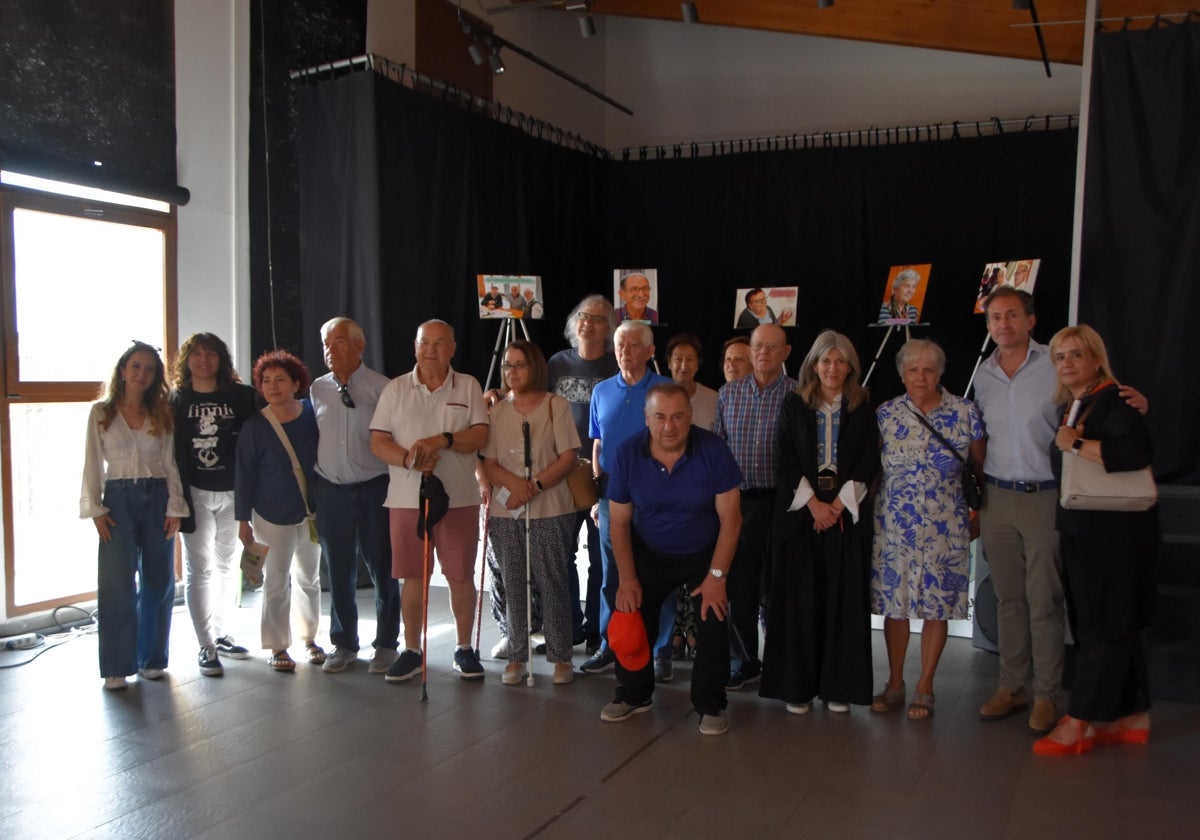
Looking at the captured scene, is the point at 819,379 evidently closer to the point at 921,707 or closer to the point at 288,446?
the point at 921,707

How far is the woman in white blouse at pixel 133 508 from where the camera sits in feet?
12.8

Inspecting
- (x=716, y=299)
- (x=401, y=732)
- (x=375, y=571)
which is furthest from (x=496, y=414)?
(x=716, y=299)

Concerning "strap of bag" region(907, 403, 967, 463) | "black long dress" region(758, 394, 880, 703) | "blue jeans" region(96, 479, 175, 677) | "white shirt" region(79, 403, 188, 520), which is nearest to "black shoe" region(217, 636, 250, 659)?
"blue jeans" region(96, 479, 175, 677)

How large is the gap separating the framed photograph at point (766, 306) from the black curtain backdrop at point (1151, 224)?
3.09 meters

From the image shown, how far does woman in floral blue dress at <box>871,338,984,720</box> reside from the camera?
3.44 meters

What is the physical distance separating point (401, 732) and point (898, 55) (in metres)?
7.39

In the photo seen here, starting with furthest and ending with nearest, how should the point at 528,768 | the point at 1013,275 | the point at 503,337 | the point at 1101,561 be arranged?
the point at 503,337, the point at 1013,275, the point at 1101,561, the point at 528,768

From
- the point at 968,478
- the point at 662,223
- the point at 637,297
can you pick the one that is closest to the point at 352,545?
the point at 968,478

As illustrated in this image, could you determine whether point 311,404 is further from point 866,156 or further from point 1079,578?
point 866,156

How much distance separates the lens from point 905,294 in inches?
289

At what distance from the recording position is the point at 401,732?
342cm

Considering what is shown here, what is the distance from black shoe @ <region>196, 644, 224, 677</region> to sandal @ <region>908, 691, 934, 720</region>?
2.83 m

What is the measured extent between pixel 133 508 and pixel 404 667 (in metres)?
1.29

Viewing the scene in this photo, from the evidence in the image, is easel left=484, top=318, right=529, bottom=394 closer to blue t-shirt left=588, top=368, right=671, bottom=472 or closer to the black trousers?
blue t-shirt left=588, top=368, right=671, bottom=472
